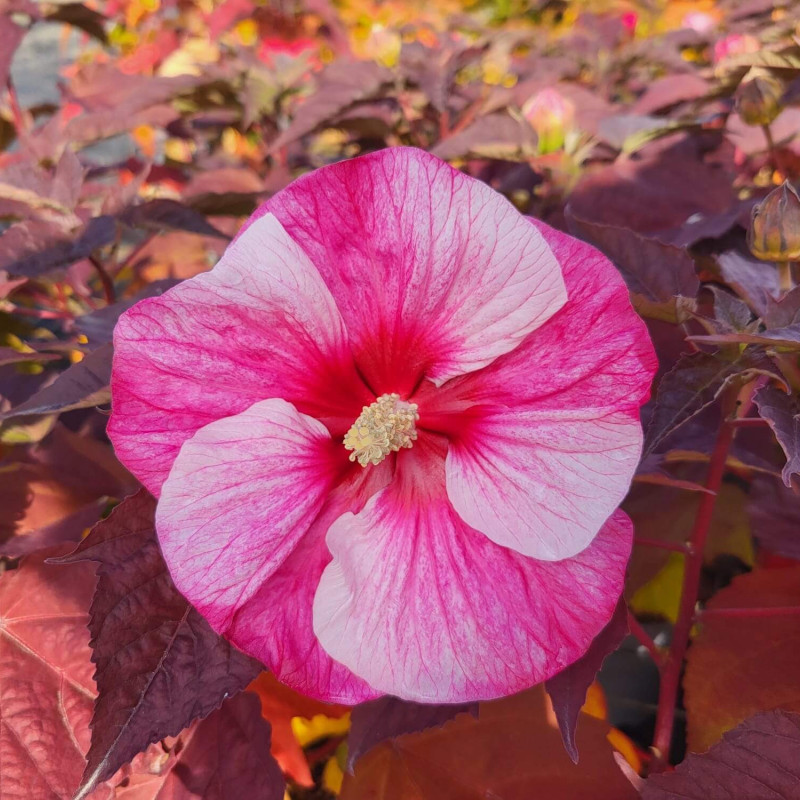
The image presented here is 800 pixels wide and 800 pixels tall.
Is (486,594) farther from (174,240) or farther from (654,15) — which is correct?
(654,15)

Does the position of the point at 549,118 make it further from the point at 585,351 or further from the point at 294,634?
the point at 294,634

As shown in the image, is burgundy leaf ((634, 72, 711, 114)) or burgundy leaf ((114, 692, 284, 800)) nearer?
burgundy leaf ((114, 692, 284, 800))

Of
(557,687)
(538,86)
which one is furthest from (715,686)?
(538,86)

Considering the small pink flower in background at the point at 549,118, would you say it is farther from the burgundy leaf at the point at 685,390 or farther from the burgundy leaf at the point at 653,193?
the burgundy leaf at the point at 685,390

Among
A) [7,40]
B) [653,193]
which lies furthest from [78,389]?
[7,40]

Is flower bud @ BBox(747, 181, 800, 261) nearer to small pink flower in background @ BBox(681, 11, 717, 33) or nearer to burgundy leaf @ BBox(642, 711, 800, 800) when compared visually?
burgundy leaf @ BBox(642, 711, 800, 800)

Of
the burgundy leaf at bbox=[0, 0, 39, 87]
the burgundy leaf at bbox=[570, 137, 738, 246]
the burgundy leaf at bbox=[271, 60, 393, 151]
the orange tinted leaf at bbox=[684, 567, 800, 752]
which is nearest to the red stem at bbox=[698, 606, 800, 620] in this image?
the orange tinted leaf at bbox=[684, 567, 800, 752]
